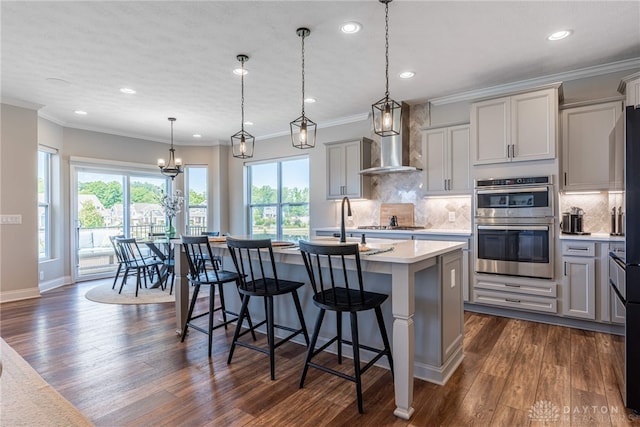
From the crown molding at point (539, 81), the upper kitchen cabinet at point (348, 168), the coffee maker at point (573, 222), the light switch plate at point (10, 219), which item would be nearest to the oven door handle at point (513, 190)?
the coffee maker at point (573, 222)

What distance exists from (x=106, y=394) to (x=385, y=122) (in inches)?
104

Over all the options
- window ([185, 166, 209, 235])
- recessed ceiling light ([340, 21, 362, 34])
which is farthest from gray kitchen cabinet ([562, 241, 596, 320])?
window ([185, 166, 209, 235])

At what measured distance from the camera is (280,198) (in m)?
6.90

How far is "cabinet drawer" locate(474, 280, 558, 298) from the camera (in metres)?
3.58

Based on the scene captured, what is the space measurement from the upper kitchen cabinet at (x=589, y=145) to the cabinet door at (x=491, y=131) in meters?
0.59

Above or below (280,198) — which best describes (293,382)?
below

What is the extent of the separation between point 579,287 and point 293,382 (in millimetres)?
3028

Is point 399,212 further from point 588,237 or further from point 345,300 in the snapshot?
point 345,300

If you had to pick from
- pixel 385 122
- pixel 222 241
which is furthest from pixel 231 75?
pixel 385 122

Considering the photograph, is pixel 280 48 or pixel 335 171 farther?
pixel 335 171

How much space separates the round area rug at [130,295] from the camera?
460 centimetres

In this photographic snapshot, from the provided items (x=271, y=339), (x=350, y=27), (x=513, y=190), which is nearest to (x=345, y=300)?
(x=271, y=339)

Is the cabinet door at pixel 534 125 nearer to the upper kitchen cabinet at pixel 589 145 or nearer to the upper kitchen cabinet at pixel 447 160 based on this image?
the upper kitchen cabinet at pixel 589 145

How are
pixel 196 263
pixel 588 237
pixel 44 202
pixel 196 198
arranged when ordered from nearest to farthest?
pixel 196 263 → pixel 588 237 → pixel 44 202 → pixel 196 198
